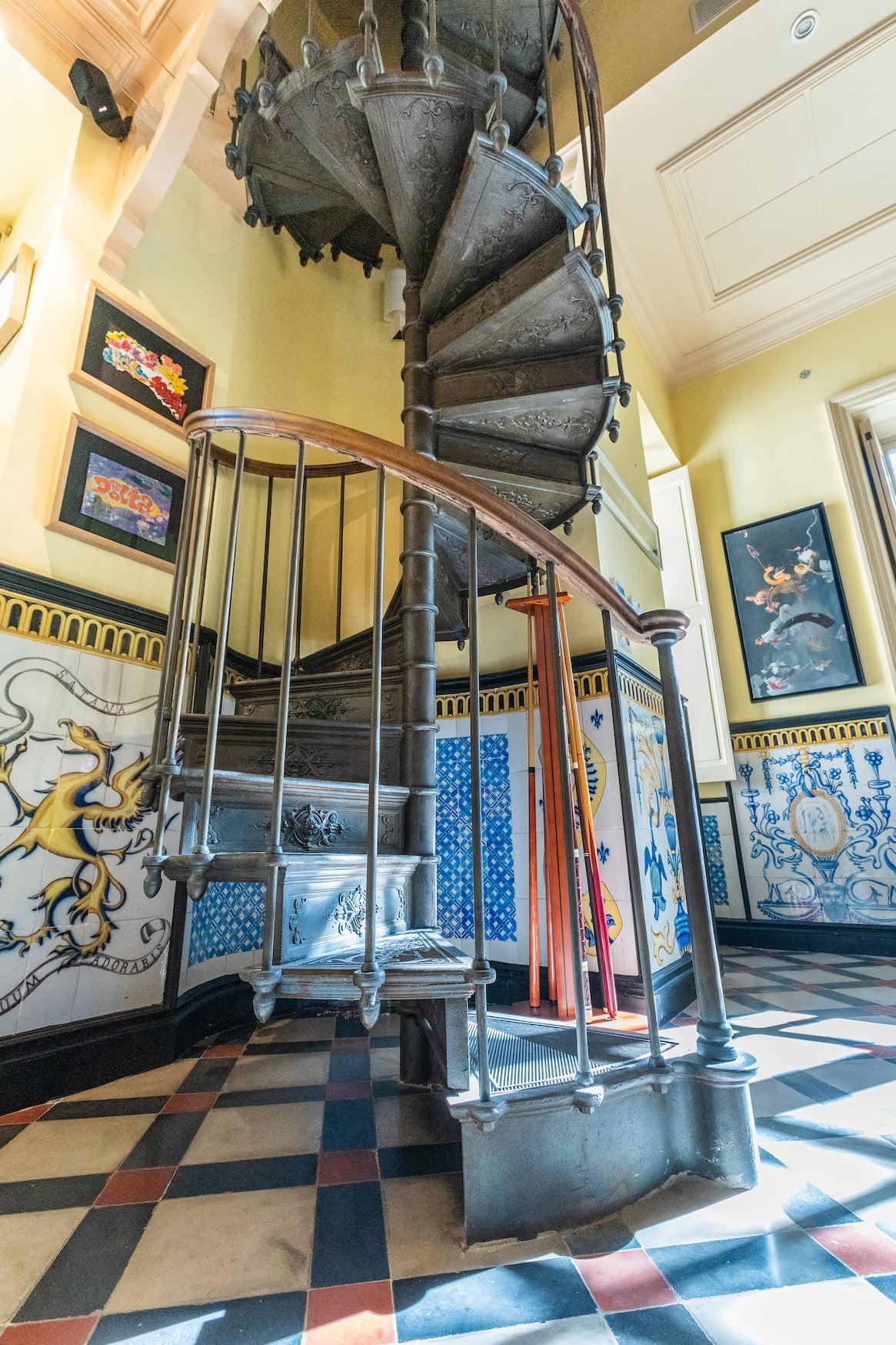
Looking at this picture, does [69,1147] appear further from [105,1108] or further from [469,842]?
[469,842]

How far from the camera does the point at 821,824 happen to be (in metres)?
3.69

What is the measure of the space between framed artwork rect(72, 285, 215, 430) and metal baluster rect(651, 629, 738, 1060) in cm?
187

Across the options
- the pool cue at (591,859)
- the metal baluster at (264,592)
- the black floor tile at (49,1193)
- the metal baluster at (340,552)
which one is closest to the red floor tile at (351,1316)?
the black floor tile at (49,1193)

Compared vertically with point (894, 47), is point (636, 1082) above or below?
below

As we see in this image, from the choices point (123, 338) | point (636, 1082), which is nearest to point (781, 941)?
point (636, 1082)

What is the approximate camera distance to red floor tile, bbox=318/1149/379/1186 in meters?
1.15

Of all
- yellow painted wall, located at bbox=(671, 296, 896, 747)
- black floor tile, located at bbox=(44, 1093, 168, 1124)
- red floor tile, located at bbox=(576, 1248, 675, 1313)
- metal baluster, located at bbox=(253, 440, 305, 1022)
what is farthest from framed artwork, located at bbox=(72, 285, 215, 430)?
yellow painted wall, located at bbox=(671, 296, 896, 747)

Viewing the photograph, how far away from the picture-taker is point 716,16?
2.95 m

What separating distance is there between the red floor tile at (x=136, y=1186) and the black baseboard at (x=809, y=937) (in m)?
3.60

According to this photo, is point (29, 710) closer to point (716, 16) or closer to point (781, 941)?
point (781, 941)

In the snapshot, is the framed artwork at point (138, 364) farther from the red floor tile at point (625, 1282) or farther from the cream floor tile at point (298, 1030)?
the red floor tile at point (625, 1282)

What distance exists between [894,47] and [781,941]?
4870 mm

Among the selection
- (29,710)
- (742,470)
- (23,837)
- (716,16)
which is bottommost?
(23,837)

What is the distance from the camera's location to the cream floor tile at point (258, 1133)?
1.26 metres
